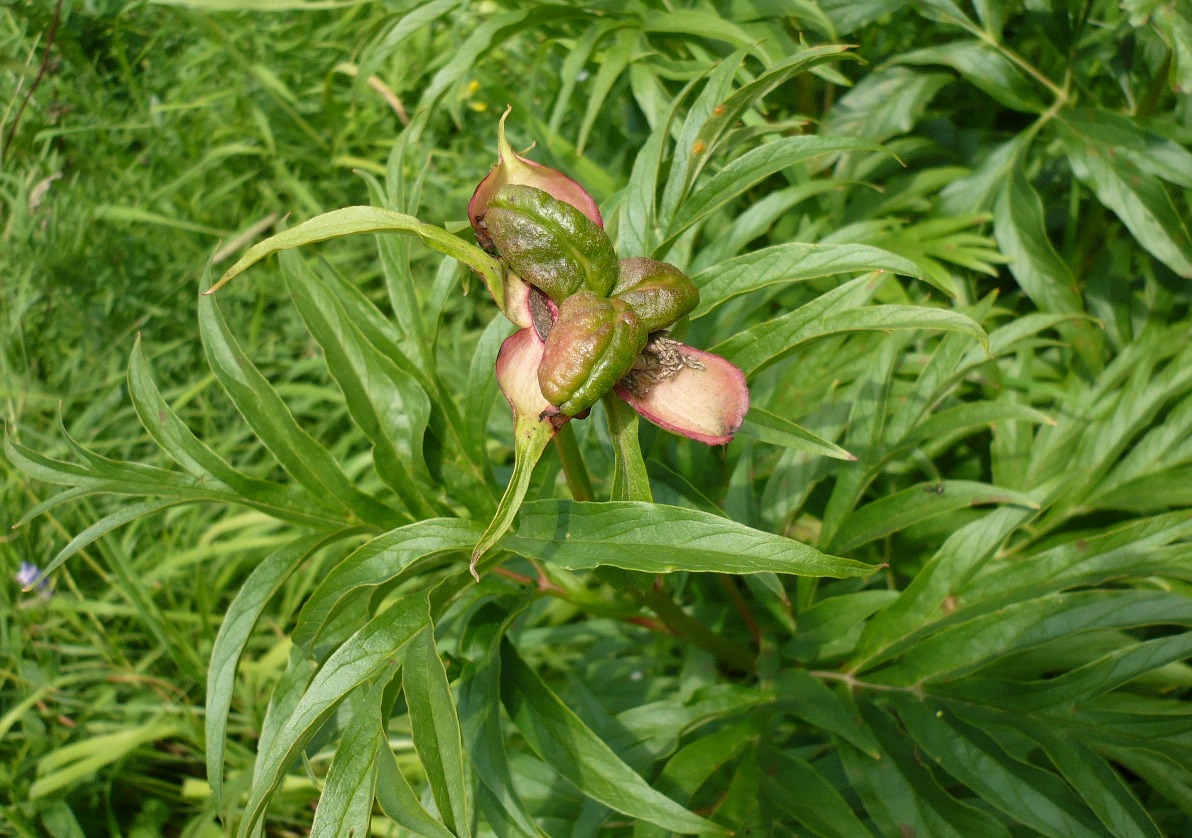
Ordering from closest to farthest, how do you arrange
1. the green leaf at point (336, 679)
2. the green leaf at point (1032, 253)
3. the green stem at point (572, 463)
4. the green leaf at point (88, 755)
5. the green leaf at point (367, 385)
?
the green leaf at point (336, 679), the green stem at point (572, 463), the green leaf at point (367, 385), the green leaf at point (1032, 253), the green leaf at point (88, 755)

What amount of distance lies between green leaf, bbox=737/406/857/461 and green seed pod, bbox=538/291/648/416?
25cm

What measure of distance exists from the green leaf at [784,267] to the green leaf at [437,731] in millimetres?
378

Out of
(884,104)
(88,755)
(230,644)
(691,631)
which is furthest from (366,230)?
(88,755)

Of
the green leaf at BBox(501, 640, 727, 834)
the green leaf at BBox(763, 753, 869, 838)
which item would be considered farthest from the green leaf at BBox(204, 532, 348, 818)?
the green leaf at BBox(763, 753, 869, 838)

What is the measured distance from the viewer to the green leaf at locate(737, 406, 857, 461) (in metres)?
0.83

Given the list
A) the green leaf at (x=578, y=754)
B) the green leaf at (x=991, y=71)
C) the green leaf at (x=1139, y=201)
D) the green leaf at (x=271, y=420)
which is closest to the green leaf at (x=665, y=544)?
the green leaf at (x=578, y=754)

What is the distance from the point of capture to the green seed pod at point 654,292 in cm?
64

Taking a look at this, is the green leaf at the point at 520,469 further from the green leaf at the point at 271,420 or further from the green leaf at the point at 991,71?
the green leaf at the point at 991,71

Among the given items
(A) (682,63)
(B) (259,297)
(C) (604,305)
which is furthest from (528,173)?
(B) (259,297)

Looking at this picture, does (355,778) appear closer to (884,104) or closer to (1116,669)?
(1116,669)

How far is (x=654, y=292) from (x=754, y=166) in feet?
1.00

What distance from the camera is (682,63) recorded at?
1308mm

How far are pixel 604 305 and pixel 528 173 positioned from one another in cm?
13

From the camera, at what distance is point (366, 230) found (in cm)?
59
